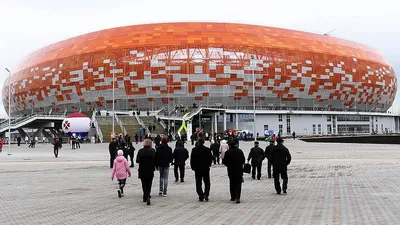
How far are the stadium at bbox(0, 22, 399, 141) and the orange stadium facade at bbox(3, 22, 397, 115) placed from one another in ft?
0.54

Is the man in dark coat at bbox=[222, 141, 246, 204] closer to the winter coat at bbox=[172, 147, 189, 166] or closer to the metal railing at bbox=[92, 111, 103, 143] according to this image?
the winter coat at bbox=[172, 147, 189, 166]

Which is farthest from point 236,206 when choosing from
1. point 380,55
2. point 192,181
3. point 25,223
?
point 380,55

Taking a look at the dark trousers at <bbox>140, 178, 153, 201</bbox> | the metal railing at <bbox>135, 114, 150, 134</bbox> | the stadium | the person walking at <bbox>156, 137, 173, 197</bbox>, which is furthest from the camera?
the stadium

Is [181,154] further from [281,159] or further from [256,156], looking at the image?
[281,159]

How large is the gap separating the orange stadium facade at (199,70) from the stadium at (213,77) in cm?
16

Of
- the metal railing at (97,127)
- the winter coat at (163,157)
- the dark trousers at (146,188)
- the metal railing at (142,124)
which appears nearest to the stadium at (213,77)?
the metal railing at (142,124)


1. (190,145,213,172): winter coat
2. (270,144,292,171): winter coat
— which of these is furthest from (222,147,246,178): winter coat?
(270,144,292,171): winter coat

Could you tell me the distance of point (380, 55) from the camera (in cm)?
9100

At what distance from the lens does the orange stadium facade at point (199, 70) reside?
2795 inches

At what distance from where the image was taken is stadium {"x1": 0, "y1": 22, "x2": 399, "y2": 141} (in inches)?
2790

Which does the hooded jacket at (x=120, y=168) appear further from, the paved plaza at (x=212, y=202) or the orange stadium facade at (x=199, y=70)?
the orange stadium facade at (x=199, y=70)

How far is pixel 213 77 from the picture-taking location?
7056 centimetres

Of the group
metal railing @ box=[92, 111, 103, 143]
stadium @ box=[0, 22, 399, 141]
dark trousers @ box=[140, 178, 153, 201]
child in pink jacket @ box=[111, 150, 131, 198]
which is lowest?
dark trousers @ box=[140, 178, 153, 201]

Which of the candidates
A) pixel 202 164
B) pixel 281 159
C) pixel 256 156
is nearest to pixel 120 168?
pixel 202 164
